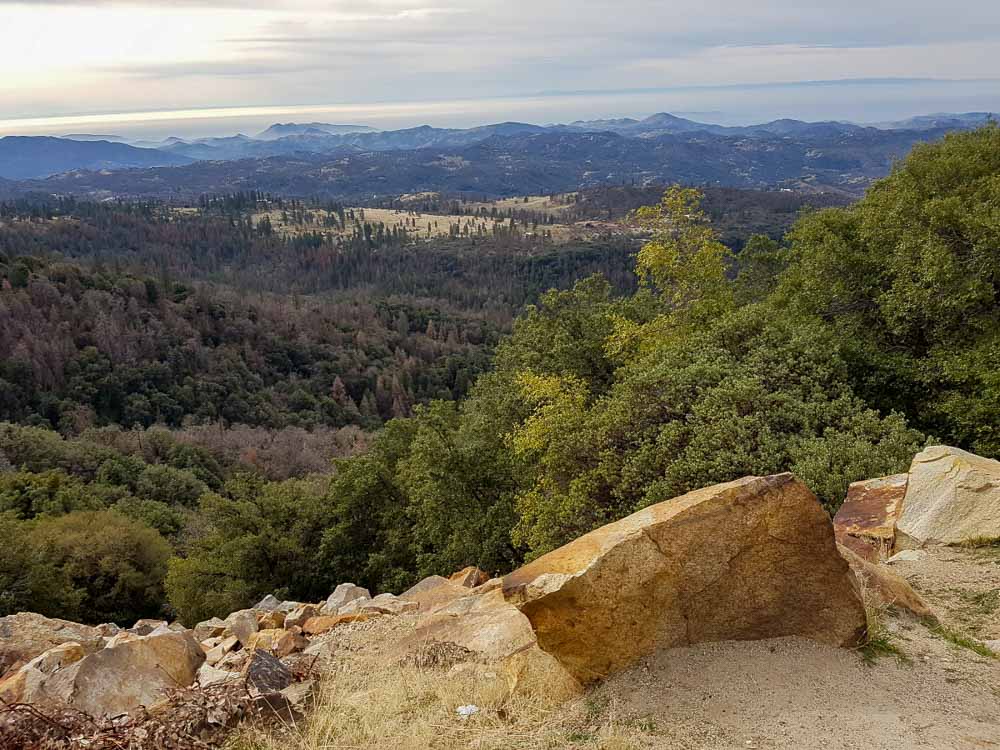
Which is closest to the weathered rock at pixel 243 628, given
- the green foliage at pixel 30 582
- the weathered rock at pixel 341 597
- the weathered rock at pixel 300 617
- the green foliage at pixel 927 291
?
the weathered rock at pixel 300 617

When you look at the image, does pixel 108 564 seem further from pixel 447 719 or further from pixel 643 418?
pixel 447 719

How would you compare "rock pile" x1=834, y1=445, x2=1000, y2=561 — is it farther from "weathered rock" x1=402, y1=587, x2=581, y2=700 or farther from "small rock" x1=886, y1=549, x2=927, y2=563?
"weathered rock" x1=402, y1=587, x2=581, y2=700

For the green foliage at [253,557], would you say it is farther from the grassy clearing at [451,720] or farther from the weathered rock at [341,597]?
the grassy clearing at [451,720]

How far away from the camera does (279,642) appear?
32.0 ft

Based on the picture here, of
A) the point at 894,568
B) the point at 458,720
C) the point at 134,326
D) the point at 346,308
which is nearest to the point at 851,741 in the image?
the point at 458,720

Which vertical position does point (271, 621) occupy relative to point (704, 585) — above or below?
below

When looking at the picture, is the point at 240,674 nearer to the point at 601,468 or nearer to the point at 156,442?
the point at 601,468

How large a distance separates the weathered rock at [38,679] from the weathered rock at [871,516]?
11.7m

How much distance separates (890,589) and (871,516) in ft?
10.5

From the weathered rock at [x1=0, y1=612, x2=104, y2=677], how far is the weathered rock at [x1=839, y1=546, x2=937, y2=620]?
38.7ft

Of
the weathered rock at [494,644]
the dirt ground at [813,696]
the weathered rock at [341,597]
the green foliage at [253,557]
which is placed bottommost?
the green foliage at [253,557]

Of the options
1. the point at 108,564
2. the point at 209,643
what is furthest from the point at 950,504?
the point at 108,564

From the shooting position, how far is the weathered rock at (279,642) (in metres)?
9.62

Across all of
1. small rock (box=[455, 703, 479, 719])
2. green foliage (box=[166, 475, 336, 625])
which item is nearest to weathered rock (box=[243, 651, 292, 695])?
small rock (box=[455, 703, 479, 719])
